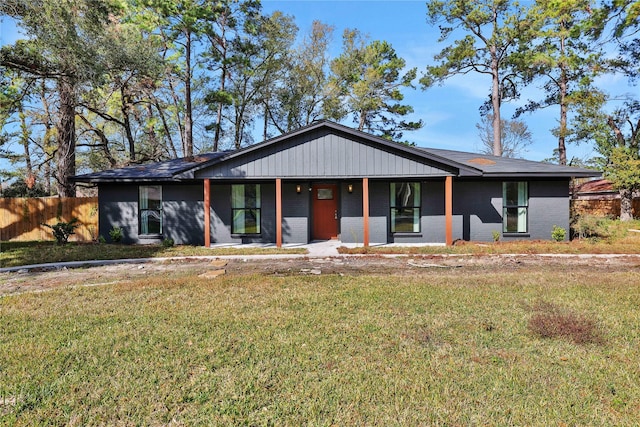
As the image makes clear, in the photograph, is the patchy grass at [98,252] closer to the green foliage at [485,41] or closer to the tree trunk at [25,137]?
the tree trunk at [25,137]

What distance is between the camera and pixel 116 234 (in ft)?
38.3

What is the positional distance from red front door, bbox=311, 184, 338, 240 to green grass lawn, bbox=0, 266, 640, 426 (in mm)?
7410

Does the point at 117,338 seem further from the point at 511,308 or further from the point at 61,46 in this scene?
Answer: the point at 61,46

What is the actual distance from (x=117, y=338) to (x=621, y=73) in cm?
2713

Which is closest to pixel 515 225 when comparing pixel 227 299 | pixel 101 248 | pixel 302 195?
pixel 302 195

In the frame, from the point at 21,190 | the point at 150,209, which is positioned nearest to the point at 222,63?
the point at 150,209

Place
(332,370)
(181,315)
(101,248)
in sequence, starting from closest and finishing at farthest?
(332,370) < (181,315) < (101,248)

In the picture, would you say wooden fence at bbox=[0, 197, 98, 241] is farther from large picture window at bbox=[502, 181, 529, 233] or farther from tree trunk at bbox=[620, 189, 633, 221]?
tree trunk at bbox=[620, 189, 633, 221]

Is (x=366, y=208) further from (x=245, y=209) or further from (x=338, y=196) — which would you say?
(x=245, y=209)

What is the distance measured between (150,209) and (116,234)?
1.43 m

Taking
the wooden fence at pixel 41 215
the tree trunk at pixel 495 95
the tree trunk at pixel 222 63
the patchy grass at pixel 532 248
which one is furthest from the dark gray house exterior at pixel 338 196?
the tree trunk at pixel 222 63

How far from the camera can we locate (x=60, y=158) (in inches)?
592

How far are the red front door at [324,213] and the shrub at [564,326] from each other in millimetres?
8828

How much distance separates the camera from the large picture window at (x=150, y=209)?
471 inches
